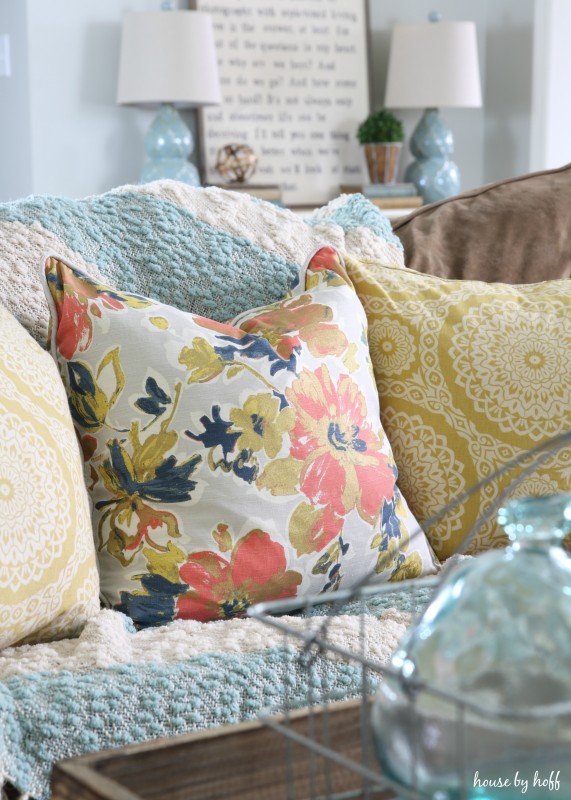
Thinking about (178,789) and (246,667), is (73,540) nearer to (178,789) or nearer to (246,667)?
(246,667)

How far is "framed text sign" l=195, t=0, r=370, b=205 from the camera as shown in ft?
12.3

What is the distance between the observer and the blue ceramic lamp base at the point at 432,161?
12.5 feet

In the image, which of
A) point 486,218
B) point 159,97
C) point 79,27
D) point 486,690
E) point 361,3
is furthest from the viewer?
point 361,3

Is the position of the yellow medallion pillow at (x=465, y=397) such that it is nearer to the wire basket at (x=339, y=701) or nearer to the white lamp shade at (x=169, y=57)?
the wire basket at (x=339, y=701)

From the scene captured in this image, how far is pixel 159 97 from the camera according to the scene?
3.22 metres

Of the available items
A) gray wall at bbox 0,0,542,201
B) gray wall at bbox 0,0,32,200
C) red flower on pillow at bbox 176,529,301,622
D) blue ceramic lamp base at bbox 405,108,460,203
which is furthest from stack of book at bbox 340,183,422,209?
red flower on pillow at bbox 176,529,301,622

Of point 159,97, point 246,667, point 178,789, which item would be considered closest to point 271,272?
point 246,667

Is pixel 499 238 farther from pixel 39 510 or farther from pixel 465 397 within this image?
pixel 39 510

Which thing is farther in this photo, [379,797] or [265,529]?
[265,529]

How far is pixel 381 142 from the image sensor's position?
377cm

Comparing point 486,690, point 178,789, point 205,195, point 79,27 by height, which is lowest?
point 178,789

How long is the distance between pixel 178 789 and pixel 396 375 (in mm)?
766

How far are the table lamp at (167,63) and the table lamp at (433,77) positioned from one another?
29.1 inches

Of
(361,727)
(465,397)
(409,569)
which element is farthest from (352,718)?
(465,397)
